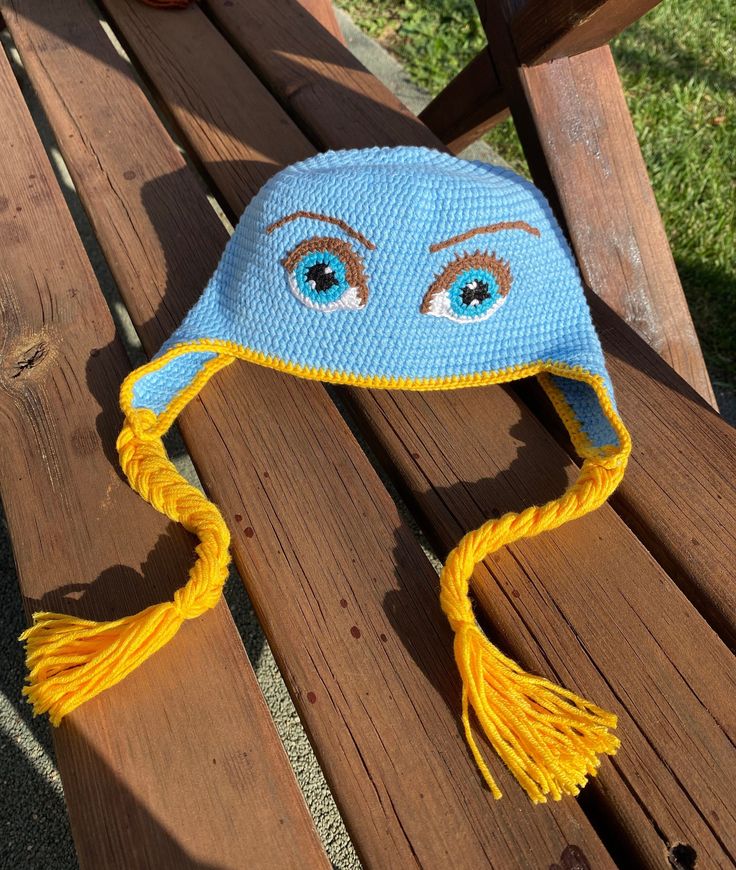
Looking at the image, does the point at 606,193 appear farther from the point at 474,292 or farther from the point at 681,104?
the point at 681,104

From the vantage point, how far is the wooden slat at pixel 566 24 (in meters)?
1.14

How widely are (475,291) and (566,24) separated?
0.54m

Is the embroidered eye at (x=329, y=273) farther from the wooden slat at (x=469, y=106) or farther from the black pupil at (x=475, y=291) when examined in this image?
the wooden slat at (x=469, y=106)

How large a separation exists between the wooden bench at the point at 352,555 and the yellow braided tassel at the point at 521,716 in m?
0.03

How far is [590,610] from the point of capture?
91cm

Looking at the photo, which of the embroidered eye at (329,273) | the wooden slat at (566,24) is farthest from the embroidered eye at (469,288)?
the wooden slat at (566,24)

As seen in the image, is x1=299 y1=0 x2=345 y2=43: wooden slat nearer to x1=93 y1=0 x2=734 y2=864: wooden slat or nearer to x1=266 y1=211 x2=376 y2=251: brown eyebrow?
x1=266 y1=211 x2=376 y2=251: brown eyebrow

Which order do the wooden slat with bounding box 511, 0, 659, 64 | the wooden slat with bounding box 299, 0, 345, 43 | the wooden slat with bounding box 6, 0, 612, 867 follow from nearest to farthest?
the wooden slat with bounding box 6, 0, 612, 867 < the wooden slat with bounding box 511, 0, 659, 64 < the wooden slat with bounding box 299, 0, 345, 43

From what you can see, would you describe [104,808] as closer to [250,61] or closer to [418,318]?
[418,318]

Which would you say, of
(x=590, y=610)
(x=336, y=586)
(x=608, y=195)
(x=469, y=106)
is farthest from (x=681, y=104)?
(x=336, y=586)

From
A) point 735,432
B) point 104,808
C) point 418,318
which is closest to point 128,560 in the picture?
point 104,808

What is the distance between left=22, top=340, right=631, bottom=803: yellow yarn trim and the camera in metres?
0.79

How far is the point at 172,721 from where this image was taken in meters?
0.83

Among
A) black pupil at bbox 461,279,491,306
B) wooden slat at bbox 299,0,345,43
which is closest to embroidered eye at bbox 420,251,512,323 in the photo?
black pupil at bbox 461,279,491,306
